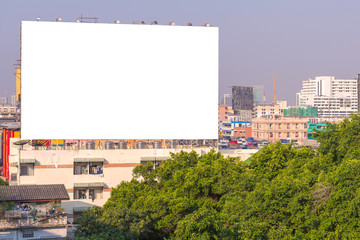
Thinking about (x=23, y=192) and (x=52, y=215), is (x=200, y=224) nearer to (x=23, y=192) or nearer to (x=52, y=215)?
(x=52, y=215)

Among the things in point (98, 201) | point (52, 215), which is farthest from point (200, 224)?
point (98, 201)

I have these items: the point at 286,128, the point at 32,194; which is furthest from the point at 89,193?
the point at 286,128

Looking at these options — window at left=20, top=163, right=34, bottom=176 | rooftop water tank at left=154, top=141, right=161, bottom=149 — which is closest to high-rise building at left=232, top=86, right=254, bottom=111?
rooftop water tank at left=154, top=141, right=161, bottom=149

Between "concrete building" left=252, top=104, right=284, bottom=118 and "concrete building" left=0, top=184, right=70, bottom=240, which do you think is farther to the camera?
"concrete building" left=252, top=104, right=284, bottom=118

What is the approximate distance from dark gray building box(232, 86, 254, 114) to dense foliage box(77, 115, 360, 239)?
130 meters

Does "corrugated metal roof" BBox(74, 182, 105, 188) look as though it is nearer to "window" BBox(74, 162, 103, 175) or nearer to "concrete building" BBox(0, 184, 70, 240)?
"window" BBox(74, 162, 103, 175)

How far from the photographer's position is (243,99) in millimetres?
162875

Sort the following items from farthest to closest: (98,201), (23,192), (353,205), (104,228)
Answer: (98,201)
(23,192)
(104,228)
(353,205)

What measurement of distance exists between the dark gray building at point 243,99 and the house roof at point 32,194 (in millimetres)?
133653

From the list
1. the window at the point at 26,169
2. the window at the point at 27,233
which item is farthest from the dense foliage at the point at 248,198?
the window at the point at 26,169

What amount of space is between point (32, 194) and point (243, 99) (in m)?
139

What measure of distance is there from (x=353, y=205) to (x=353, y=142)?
24.0 feet

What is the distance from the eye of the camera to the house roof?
25828 millimetres

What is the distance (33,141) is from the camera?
4025 cm
